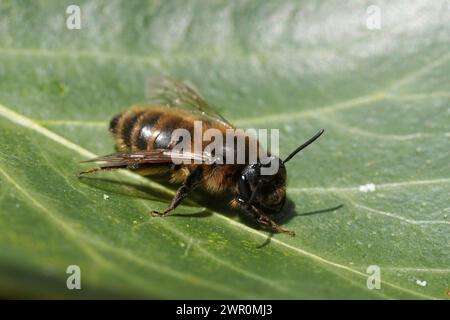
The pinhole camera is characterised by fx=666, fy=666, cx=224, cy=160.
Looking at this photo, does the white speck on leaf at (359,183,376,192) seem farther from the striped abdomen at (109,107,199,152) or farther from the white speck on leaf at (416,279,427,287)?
the striped abdomen at (109,107,199,152)

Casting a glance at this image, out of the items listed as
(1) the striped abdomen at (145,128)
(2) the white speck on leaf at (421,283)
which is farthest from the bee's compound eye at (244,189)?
(2) the white speck on leaf at (421,283)

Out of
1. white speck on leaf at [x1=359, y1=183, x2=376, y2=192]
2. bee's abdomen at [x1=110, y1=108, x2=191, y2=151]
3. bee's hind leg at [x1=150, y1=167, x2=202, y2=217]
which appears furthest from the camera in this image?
bee's abdomen at [x1=110, y1=108, x2=191, y2=151]

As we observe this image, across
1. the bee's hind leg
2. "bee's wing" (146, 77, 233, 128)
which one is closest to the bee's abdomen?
the bee's hind leg

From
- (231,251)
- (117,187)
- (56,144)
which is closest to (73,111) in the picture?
(56,144)

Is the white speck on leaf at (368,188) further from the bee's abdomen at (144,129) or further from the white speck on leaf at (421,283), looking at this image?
the bee's abdomen at (144,129)

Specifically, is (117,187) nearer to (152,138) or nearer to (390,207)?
(152,138)

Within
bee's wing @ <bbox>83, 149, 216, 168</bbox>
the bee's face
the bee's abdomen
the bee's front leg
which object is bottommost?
the bee's front leg
